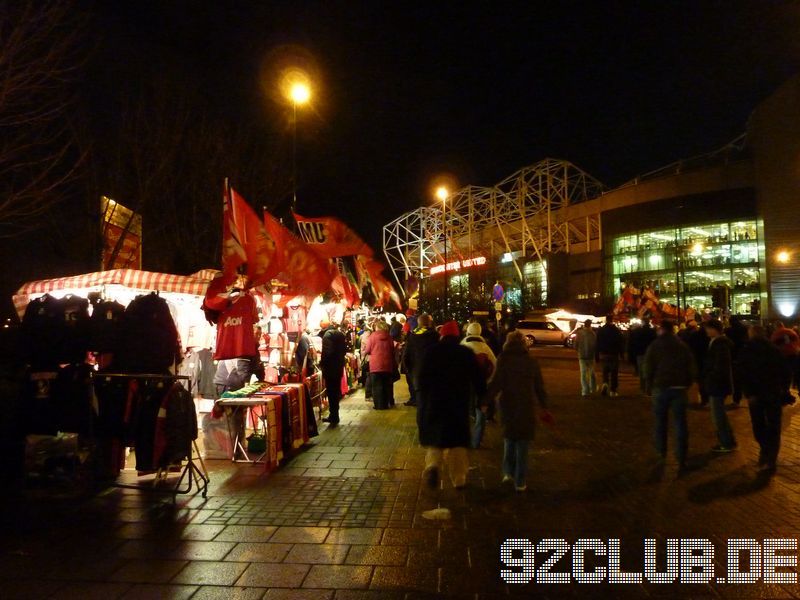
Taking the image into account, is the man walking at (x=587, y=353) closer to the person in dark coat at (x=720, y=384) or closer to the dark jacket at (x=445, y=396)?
the person in dark coat at (x=720, y=384)

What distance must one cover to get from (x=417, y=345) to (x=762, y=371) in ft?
17.3

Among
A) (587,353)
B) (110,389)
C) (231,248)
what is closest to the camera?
(110,389)

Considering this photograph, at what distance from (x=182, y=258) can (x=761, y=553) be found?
16.4m

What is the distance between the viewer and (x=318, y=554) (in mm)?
4727

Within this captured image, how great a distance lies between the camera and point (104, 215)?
14.2 m

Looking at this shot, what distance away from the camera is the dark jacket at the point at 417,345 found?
10258mm

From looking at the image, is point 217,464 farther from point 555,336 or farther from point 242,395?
point 555,336

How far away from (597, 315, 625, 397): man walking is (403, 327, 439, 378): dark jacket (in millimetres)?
5635

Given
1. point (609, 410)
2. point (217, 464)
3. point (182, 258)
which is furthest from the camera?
point (182, 258)

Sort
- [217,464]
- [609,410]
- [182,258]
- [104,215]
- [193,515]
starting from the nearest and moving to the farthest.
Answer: [193,515]
[217,464]
[609,410]
[104,215]
[182,258]

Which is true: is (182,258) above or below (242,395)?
above

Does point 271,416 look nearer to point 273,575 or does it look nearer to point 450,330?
point 450,330

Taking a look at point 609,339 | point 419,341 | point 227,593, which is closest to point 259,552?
point 227,593

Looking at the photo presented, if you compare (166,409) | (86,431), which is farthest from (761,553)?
(86,431)
